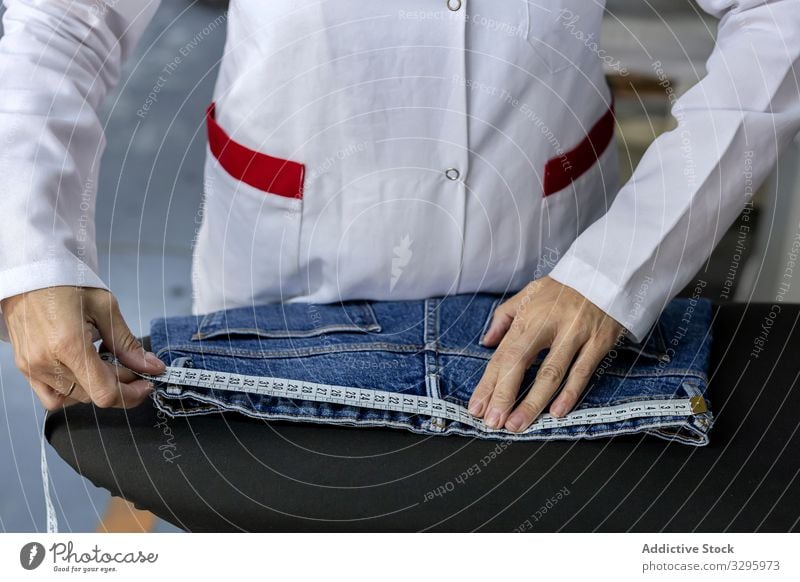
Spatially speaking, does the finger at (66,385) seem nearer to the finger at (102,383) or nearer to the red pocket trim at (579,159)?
the finger at (102,383)

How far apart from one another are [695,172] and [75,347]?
0.61m

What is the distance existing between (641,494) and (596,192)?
43 cm

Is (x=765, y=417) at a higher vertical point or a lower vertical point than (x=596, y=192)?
lower

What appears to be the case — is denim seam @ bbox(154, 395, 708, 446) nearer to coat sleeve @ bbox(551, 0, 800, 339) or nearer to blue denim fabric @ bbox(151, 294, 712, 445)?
blue denim fabric @ bbox(151, 294, 712, 445)

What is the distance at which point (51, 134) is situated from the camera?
29.5 inches

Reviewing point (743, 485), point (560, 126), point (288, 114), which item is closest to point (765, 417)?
point (743, 485)

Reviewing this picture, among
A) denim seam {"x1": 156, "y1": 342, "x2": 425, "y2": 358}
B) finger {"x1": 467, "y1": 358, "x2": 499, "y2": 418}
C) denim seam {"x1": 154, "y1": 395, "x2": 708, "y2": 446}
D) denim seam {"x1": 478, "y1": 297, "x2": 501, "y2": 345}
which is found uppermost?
denim seam {"x1": 478, "y1": 297, "x2": 501, "y2": 345}

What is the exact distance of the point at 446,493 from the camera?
2.25 ft

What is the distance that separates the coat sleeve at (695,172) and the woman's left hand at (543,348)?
2 cm

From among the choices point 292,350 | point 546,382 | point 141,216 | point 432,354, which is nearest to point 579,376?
point 546,382

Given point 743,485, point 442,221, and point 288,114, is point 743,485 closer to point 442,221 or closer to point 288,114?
point 442,221

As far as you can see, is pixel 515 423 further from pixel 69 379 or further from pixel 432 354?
pixel 69 379

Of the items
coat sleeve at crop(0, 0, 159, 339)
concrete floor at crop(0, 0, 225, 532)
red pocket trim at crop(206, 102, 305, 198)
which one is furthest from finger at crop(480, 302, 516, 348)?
concrete floor at crop(0, 0, 225, 532)

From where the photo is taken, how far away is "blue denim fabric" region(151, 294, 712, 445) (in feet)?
2.42
